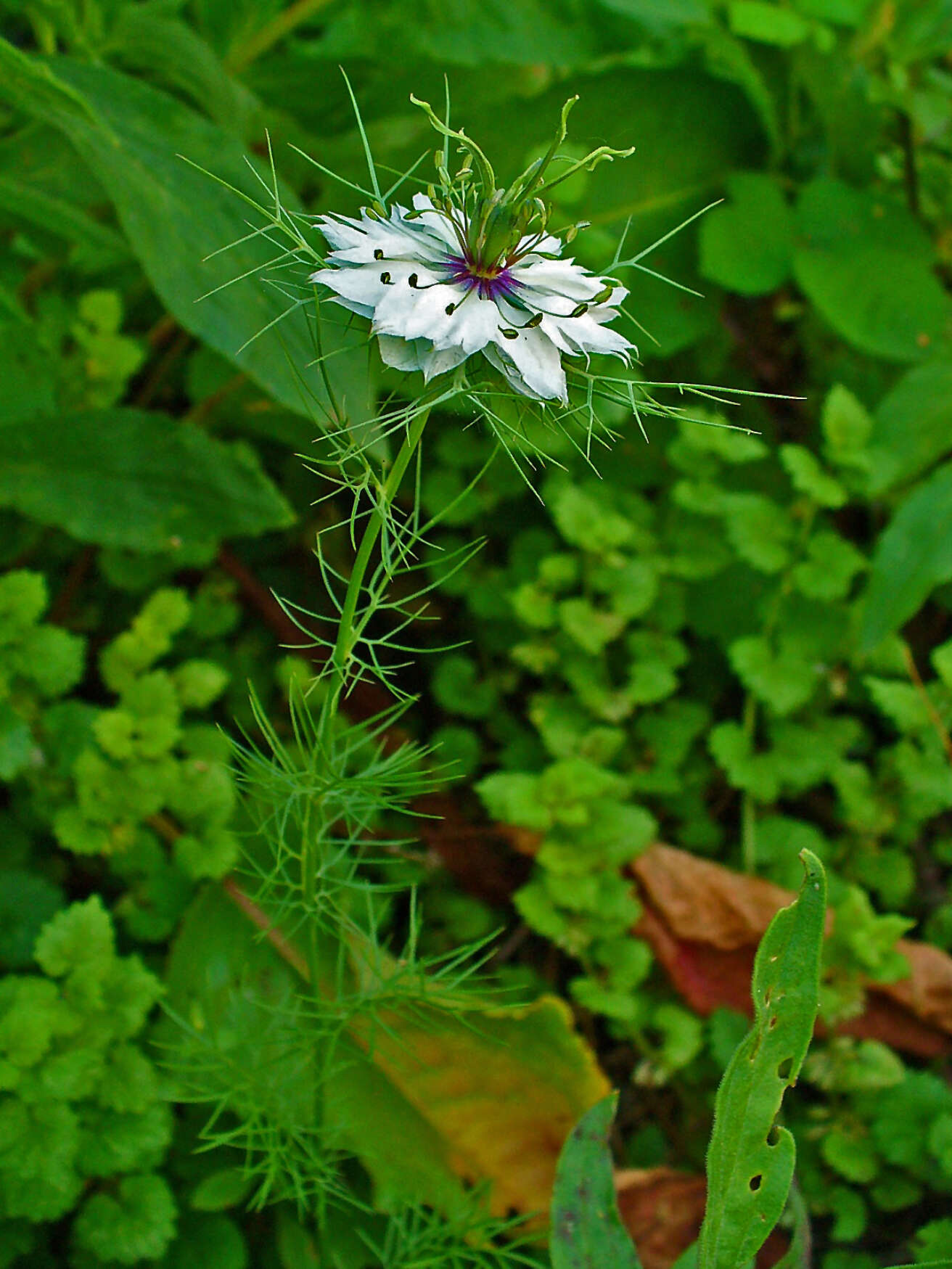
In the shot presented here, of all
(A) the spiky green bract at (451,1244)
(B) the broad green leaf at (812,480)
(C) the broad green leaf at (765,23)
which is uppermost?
(C) the broad green leaf at (765,23)

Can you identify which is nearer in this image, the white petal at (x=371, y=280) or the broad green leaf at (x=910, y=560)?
the white petal at (x=371, y=280)

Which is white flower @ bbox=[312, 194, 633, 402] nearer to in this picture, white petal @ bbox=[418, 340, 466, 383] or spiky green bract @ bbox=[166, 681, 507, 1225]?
white petal @ bbox=[418, 340, 466, 383]

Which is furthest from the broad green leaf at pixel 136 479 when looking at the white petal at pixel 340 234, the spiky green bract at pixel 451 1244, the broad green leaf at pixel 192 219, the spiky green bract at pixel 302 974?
the spiky green bract at pixel 451 1244

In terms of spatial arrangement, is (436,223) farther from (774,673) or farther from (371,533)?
(774,673)

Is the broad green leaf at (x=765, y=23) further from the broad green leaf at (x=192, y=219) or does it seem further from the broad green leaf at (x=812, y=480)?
the broad green leaf at (x=192, y=219)

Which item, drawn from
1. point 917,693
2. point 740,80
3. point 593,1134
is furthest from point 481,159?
point 740,80

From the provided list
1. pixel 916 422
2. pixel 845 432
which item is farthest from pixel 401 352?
pixel 916 422

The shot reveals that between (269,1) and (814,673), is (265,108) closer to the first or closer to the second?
(269,1)
